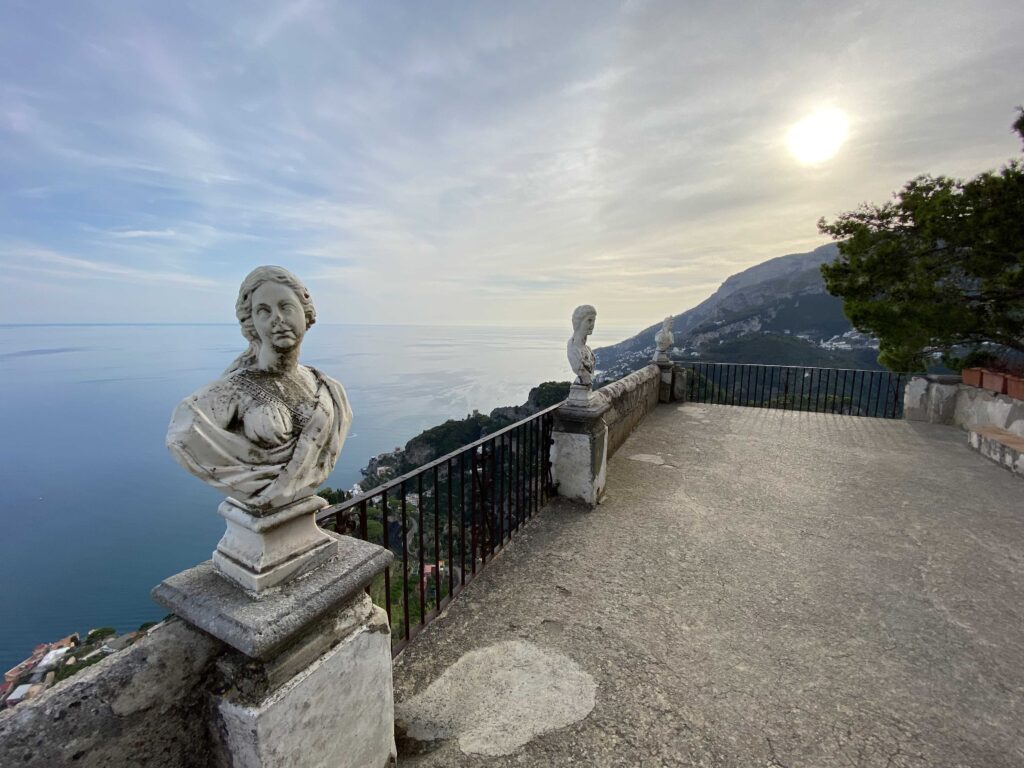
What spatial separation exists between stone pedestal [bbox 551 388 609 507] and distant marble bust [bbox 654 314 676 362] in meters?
5.10

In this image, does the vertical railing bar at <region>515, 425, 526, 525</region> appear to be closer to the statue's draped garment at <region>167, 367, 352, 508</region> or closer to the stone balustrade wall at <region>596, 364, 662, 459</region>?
the stone balustrade wall at <region>596, 364, 662, 459</region>

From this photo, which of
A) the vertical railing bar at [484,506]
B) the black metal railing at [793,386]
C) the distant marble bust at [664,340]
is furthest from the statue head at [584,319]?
the distant marble bust at [664,340]

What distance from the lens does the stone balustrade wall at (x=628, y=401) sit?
5.89m

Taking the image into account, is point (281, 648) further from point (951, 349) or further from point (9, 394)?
point (9, 394)

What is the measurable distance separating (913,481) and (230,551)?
6.94m

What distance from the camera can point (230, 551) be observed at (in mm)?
1484

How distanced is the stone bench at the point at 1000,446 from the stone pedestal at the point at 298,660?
7.68m

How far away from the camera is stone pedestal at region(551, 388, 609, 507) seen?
4.45 metres

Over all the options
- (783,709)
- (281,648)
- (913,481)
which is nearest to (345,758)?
(281,648)

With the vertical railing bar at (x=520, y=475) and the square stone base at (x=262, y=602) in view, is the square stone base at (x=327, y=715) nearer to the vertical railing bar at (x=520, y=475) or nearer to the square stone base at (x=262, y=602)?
the square stone base at (x=262, y=602)

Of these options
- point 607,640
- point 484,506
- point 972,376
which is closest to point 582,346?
point 484,506

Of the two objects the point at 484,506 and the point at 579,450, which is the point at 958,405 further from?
the point at 484,506

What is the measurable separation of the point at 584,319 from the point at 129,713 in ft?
13.1

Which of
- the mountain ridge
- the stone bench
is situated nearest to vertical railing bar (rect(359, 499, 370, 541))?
the mountain ridge
